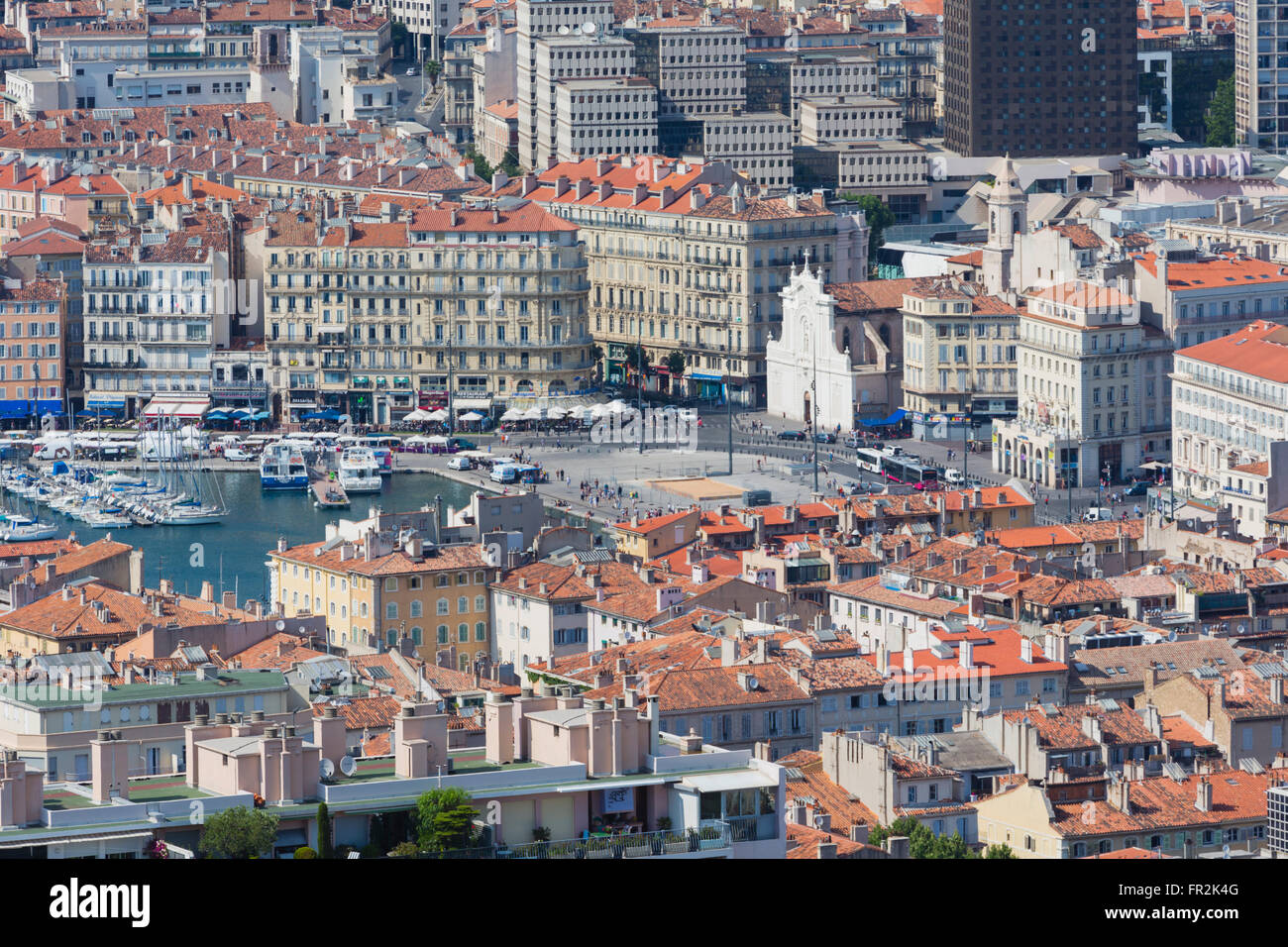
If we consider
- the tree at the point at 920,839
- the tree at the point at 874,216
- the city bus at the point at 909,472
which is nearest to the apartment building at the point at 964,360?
the city bus at the point at 909,472

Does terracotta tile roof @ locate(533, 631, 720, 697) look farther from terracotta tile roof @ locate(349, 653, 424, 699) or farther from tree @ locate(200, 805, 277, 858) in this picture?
tree @ locate(200, 805, 277, 858)

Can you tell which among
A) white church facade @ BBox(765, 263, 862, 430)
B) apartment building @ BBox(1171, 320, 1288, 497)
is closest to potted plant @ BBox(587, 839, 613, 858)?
apartment building @ BBox(1171, 320, 1288, 497)

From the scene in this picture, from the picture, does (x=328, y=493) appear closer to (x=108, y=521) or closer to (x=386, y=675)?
(x=108, y=521)

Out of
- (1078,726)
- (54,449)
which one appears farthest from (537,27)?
(1078,726)

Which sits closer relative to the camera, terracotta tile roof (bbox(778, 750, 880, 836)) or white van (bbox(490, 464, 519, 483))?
terracotta tile roof (bbox(778, 750, 880, 836))

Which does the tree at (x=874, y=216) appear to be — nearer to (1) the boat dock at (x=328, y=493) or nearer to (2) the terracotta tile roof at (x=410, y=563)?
(1) the boat dock at (x=328, y=493)

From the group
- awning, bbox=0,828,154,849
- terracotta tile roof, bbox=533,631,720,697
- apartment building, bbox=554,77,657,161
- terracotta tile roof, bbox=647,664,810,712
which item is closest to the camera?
awning, bbox=0,828,154,849
